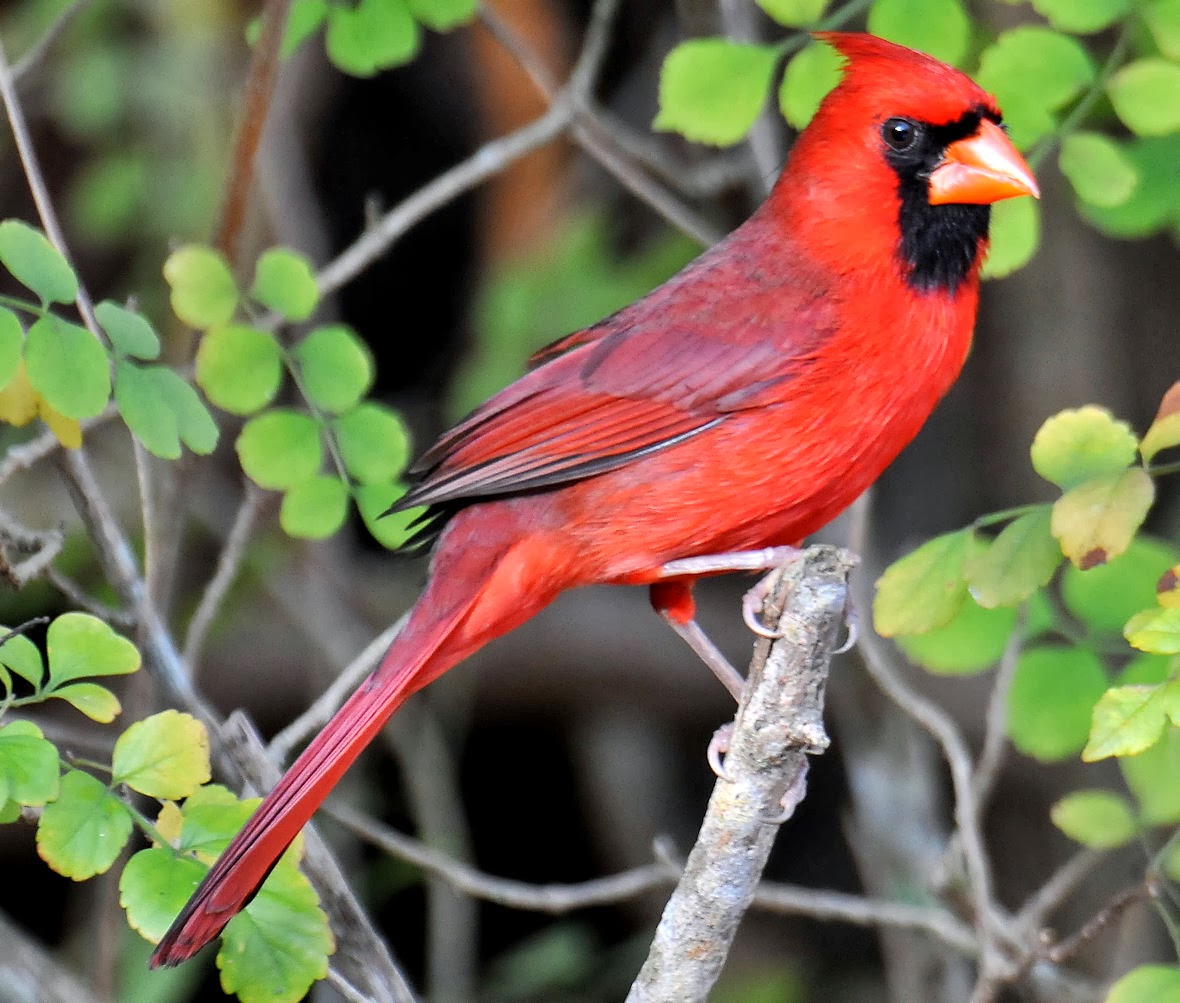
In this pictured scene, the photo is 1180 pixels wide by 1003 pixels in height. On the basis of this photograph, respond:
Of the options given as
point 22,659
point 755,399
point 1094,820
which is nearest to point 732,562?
point 755,399

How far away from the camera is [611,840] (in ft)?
14.0

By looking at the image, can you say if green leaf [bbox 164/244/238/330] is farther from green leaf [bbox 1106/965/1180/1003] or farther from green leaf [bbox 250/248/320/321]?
green leaf [bbox 1106/965/1180/1003]

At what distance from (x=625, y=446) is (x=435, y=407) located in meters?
2.11

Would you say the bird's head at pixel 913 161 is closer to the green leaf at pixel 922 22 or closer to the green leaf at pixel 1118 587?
the green leaf at pixel 922 22

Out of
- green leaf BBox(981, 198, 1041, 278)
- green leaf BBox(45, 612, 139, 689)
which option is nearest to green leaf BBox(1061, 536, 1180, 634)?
green leaf BBox(981, 198, 1041, 278)

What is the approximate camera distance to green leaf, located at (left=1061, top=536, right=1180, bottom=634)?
2170 millimetres

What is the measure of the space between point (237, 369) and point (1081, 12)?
1.17 meters

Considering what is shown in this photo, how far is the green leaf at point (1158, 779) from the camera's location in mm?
2033

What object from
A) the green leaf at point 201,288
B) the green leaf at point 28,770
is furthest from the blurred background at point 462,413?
→ the green leaf at point 28,770

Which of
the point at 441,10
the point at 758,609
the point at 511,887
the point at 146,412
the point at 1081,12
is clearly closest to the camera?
the point at 146,412

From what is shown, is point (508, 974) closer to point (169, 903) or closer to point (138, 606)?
point (138, 606)

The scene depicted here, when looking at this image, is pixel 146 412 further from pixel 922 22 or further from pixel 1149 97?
pixel 1149 97

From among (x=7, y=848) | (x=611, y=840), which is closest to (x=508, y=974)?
(x=611, y=840)

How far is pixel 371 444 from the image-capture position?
7.27 ft
